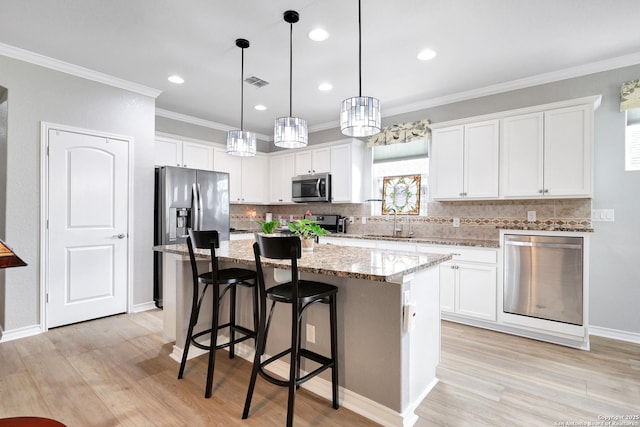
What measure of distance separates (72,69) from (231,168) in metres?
2.42

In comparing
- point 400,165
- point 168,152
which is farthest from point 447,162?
point 168,152

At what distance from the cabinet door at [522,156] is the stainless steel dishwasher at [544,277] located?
0.57 metres

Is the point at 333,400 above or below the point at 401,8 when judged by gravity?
below

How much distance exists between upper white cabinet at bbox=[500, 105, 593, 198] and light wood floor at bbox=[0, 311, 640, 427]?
4.92ft

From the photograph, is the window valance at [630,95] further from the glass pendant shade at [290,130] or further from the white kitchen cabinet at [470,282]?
the glass pendant shade at [290,130]

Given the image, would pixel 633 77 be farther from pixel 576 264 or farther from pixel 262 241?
pixel 262 241

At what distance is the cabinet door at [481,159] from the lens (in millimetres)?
3516

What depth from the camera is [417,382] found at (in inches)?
77.4

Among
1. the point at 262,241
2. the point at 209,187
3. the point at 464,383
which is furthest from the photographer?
the point at 209,187

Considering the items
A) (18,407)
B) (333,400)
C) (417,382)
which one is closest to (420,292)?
(417,382)

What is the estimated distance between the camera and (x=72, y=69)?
3275 millimetres

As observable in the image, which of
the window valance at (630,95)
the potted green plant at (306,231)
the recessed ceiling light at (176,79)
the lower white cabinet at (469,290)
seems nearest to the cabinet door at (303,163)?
the recessed ceiling light at (176,79)

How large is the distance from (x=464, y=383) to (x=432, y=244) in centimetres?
162

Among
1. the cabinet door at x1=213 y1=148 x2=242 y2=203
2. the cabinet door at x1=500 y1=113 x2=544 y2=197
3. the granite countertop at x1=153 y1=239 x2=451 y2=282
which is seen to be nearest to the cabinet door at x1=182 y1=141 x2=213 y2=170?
the cabinet door at x1=213 y1=148 x2=242 y2=203
